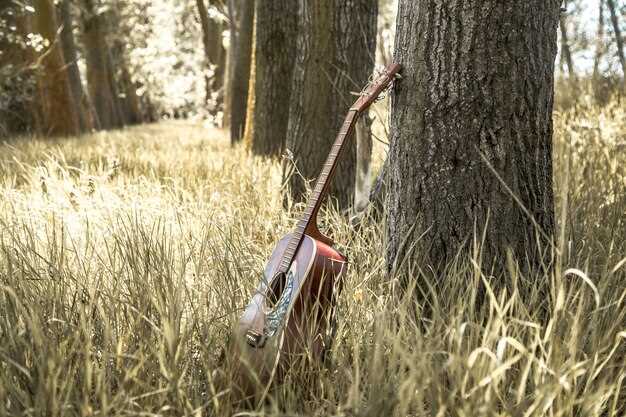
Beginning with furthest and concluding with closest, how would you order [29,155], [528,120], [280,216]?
[29,155] → [280,216] → [528,120]

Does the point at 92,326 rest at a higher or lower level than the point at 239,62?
lower

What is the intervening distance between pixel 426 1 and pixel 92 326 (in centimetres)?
153

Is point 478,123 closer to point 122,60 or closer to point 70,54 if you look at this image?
point 70,54

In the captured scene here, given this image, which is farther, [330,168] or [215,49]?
[215,49]

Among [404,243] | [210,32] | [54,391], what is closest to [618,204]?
[404,243]

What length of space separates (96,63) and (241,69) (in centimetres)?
867

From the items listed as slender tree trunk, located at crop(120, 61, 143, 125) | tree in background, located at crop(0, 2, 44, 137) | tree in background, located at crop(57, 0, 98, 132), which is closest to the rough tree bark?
tree in background, located at crop(57, 0, 98, 132)

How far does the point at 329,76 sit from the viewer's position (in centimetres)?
441

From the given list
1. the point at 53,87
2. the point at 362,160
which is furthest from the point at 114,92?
the point at 362,160

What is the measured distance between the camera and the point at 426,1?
2.27 meters

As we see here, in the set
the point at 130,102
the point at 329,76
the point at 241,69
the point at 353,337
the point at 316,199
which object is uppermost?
the point at 241,69

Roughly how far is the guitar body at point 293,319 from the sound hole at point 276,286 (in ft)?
0.06

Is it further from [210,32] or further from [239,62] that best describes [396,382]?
[210,32]

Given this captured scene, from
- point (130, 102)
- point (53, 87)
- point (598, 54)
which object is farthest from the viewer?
point (130, 102)
